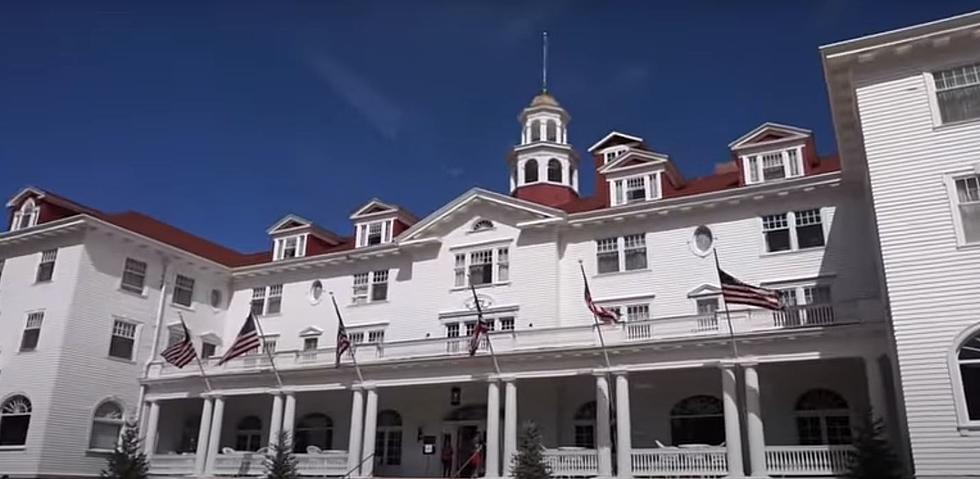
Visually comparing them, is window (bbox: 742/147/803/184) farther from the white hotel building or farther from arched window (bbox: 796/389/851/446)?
arched window (bbox: 796/389/851/446)

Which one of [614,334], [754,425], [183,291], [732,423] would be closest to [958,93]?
[754,425]

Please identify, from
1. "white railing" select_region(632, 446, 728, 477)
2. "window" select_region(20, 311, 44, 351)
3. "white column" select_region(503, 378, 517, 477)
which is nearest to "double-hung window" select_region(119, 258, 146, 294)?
"window" select_region(20, 311, 44, 351)

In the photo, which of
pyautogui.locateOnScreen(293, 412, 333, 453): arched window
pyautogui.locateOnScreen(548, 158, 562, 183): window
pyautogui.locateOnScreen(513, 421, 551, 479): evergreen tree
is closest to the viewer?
pyautogui.locateOnScreen(513, 421, 551, 479): evergreen tree

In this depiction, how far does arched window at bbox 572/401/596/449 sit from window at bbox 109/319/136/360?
1808 cm

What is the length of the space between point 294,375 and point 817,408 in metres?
17.8

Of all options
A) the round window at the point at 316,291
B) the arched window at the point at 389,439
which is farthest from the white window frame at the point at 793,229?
the round window at the point at 316,291

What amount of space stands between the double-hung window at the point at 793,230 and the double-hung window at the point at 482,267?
939cm

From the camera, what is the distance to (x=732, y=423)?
21391 millimetres

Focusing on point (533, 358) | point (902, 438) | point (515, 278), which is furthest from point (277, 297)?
point (902, 438)

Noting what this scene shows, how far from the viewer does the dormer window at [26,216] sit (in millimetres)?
33453

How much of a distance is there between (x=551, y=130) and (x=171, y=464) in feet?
73.2

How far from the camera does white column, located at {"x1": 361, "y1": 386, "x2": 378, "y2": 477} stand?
2664cm

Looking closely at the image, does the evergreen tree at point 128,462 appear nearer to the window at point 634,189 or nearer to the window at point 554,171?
the window at point 634,189

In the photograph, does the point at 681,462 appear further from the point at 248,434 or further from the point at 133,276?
the point at 133,276
